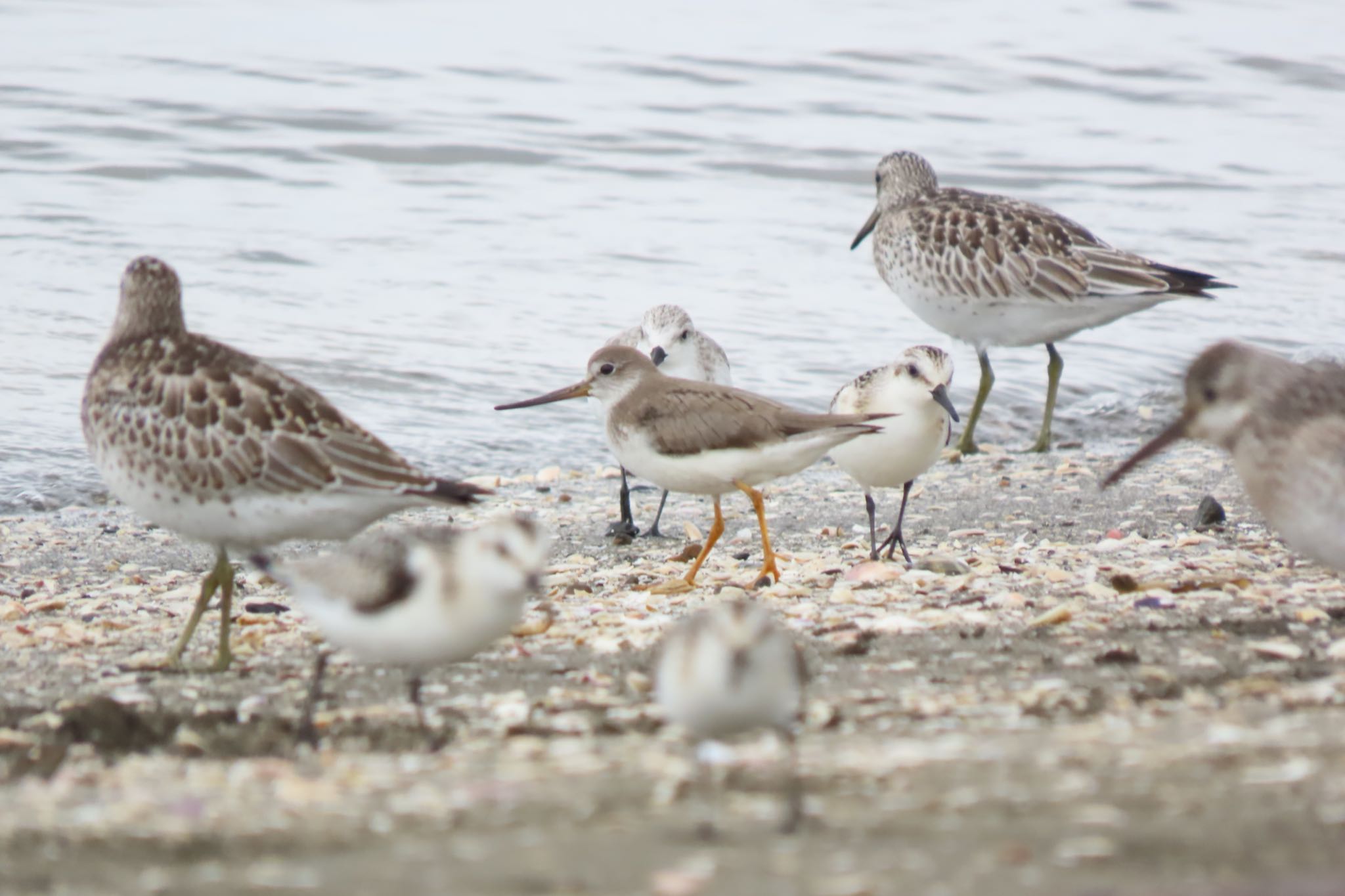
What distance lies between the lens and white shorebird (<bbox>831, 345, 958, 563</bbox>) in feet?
24.2

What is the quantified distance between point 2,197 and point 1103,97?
12.7m

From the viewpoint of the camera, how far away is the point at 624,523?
8.39 meters

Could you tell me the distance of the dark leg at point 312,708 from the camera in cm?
466

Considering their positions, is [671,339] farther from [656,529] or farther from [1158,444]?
[1158,444]

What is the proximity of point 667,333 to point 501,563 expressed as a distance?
155 inches

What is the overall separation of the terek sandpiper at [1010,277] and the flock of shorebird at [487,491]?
2733 millimetres

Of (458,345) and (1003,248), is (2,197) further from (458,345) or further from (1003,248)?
(1003,248)

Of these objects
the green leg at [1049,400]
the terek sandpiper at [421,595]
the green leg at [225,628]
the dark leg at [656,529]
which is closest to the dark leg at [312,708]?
the terek sandpiper at [421,595]

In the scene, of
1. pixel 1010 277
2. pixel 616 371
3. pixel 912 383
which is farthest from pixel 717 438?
pixel 1010 277

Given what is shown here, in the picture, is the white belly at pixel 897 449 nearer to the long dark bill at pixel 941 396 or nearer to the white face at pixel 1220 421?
the long dark bill at pixel 941 396

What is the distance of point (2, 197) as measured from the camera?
1402 centimetres

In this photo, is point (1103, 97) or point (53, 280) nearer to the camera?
point (53, 280)

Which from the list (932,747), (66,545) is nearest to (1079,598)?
(932,747)

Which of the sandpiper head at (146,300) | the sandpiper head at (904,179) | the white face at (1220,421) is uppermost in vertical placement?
the sandpiper head at (904,179)
